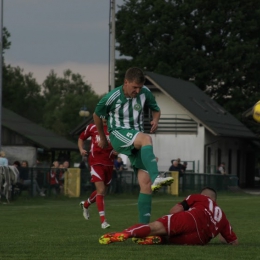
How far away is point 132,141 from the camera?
1238 cm

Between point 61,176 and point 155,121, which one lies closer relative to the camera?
point 155,121

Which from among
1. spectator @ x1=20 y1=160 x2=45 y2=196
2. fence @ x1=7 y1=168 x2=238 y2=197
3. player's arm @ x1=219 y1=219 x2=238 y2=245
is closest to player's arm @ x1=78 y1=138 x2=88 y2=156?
player's arm @ x1=219 y1=219 x2=238 y2=245

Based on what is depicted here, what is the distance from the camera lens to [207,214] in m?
11.6

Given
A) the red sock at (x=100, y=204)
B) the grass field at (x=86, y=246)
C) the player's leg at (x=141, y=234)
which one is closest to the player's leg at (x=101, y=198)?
the red sock at (x=100, y=204)

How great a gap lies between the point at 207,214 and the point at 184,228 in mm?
321

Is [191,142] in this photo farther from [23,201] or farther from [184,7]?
[23,201]

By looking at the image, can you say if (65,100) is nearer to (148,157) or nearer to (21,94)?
(21,94)

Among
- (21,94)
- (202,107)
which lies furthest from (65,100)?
(202,107)

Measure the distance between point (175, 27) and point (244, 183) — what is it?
12825mm

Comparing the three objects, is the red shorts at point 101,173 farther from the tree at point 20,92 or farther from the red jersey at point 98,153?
the tree at point 20,92

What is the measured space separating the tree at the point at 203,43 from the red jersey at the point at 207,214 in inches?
2382

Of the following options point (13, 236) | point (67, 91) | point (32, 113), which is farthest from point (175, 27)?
point (67, 91)

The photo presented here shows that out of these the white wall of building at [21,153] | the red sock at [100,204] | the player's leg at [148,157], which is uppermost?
the white wall of building at [21,153]

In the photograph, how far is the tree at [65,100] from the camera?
149 m
